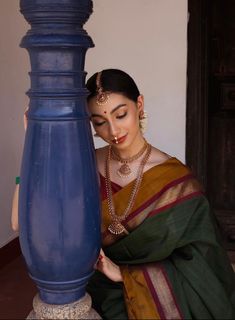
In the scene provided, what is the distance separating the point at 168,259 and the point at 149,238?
0.35 feet

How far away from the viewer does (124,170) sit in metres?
2.27

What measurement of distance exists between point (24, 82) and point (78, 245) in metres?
2.50

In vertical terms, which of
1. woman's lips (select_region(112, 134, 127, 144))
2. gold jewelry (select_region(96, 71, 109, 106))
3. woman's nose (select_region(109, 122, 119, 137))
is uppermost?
gold jewelry (select_region(96, 71, 109, 106))

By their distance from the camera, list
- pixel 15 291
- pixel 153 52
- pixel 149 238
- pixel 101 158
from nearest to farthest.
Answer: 1. pixel 149 238
2. pixel 101 158
3. pixel 15 291
4. pixel 153 52

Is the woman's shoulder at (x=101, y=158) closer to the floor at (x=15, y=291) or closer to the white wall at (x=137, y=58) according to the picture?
the floor at (x=15, y=291)

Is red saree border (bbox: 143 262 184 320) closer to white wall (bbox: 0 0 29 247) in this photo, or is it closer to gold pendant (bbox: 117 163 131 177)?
gold pendant (bbox: 117 163 131 177)

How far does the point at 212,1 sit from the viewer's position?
12.1ft

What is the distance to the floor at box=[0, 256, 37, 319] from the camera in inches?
122

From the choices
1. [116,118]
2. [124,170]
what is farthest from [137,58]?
[116,118]

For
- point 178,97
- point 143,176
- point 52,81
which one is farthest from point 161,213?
point 178,97

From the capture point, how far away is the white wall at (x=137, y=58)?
362 cm

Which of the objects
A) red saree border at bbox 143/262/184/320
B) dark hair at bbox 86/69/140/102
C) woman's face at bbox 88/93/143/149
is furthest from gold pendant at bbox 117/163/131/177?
red saree border at bbox 143/262/184/320

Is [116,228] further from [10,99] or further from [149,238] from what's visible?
[10,99]

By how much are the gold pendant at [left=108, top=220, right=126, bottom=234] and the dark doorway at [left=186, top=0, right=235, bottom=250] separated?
1.69 meters
